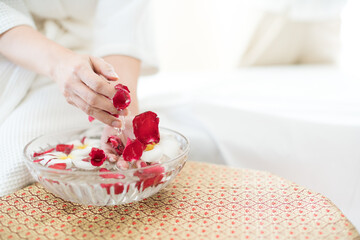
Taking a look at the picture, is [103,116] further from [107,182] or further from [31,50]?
[31,50]

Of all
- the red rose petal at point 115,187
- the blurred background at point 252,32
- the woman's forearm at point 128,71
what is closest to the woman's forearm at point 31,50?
the woman's forearm at point 128,71

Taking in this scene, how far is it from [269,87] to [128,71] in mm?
577

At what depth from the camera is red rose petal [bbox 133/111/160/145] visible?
1.69 ft

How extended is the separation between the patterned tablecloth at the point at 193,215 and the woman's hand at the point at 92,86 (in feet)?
0.45

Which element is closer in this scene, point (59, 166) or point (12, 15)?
point (59, 166)

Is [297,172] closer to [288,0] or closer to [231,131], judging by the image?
[231,131]

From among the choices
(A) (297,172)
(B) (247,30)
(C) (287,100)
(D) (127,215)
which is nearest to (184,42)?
(B) (247,30)

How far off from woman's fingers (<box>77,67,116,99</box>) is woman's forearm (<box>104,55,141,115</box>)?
13 centimetres

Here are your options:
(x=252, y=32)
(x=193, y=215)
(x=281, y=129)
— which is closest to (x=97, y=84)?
(x=193, y=215)

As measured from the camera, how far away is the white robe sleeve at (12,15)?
0.68m

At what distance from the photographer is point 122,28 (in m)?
0.81

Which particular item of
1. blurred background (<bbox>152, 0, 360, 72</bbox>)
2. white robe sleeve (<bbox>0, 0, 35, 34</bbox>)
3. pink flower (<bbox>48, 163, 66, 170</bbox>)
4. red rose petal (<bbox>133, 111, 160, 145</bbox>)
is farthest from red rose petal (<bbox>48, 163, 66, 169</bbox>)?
blurred background (<bbox>152, 0, 360, 72</bbox>)

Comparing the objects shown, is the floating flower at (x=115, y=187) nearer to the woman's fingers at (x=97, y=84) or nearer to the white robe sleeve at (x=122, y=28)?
the woman's fingers at (x=97, y=84)

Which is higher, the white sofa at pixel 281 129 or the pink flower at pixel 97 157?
the pink flower at pixel 97 157
